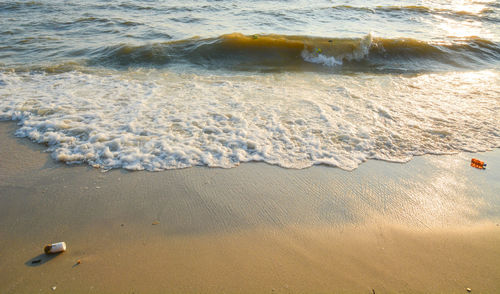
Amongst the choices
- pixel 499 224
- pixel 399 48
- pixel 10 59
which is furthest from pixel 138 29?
pixel 499 224

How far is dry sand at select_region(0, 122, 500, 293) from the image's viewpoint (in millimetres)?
1944

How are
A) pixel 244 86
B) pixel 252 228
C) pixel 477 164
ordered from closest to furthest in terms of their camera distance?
Result: pixel 252 228 < pixel 477 164 < pixel 244 86

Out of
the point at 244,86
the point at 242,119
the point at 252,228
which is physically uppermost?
the point at 244,86

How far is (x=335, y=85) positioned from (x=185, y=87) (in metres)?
2.82

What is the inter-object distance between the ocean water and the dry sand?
0.33 metres

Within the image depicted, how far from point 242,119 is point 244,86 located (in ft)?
5.44

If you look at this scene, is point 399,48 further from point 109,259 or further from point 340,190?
point 109,259

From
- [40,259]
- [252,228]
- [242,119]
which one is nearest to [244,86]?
[242,119]

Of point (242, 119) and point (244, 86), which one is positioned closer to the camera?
point (242, 119)

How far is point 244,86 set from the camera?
5570 mm

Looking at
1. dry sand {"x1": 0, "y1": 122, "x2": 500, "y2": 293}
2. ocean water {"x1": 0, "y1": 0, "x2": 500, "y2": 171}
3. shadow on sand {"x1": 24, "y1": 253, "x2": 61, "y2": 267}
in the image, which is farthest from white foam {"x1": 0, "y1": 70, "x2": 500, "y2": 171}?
shadow on sand {"x1": 24, "y1": 253, "x2": 61, "y2": 267}

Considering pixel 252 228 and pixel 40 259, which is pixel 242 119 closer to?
pixel 252 228

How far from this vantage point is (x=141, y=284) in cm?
189

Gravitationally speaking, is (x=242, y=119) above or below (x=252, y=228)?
above
